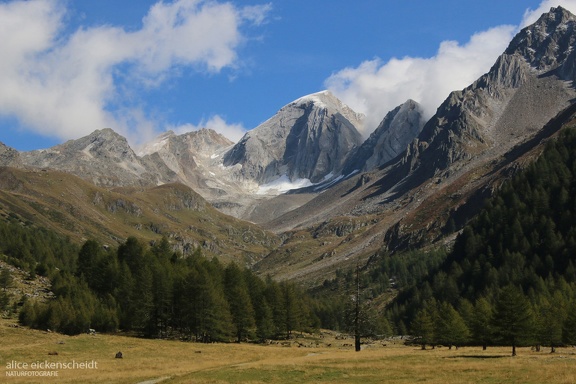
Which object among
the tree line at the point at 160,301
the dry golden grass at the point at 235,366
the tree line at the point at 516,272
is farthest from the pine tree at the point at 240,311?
the tree line at the point at 516,272

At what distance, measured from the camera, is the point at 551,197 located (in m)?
196

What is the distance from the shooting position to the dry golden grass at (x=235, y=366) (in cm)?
4384

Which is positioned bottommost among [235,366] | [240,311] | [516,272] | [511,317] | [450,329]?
[235,366]

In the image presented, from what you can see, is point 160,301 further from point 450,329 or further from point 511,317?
point 511,317

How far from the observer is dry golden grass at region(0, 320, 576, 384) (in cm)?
4384

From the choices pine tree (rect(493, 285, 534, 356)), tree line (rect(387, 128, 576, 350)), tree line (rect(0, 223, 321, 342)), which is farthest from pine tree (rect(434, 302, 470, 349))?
tree line (rect(0, 223, 321, 342))

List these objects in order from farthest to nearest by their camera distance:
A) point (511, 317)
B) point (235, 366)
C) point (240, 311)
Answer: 1. point (240, 311)
2. point (511, 317)
3. point (235, 366)

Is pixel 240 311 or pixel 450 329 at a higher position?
pixel 240 311

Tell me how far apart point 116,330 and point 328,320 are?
105 meters

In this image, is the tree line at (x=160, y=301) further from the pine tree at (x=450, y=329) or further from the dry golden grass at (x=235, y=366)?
the pine tree at (x=450, y=329)

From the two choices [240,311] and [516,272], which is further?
[516,272]

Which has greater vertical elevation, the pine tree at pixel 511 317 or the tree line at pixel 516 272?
the tree line at pixel 516 272

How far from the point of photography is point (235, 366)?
55.5 meters

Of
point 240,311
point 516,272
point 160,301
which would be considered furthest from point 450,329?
point 516,272
